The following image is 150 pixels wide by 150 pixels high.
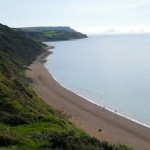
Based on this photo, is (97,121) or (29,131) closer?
(29,131)

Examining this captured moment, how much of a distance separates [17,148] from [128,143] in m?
19.3

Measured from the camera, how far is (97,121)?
41688 millimetres

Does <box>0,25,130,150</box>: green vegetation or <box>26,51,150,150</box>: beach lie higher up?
<box>0,25,130,150</box>: green vegetation

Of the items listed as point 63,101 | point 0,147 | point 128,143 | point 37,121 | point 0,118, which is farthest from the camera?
point 63,101

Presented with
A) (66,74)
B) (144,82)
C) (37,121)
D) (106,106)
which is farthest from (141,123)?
(66,74)

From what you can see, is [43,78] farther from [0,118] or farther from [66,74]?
[0,118]

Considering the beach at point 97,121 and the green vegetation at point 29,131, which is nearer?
the green vegetation at point 29,131

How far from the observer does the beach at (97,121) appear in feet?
114

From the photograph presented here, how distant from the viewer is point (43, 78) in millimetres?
73750

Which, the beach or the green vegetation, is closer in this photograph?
the green vegetation

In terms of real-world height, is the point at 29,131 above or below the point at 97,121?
above

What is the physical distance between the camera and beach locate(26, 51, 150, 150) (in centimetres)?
3465

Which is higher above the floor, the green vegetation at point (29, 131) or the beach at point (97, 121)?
the green vegetation at point (29, 131)

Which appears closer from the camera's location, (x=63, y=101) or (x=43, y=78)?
(x=63, y=101)
